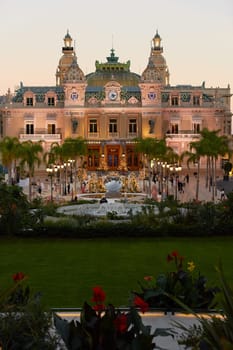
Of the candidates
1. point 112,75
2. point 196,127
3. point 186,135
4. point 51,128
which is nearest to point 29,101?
point 51,128

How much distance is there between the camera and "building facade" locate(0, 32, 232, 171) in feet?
235

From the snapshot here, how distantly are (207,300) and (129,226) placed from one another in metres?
9.82

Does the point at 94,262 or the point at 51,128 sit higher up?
the point at 51,128

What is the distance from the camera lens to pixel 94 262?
1505 cm

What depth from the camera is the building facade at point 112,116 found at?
7169 centimetres

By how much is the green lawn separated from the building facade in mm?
52400

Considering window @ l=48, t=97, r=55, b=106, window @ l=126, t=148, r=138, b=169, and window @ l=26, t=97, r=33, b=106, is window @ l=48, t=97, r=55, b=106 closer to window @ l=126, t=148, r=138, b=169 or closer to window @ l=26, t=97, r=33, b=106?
window @ l=26, t=97, r=33, b=106

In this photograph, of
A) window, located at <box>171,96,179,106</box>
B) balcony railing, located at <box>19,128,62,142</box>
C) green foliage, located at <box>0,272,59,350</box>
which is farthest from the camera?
window, located at <box>171,96,179,106</box>

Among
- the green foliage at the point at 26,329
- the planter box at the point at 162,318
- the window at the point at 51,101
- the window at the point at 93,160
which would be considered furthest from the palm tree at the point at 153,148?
the green foliage at the point at 26,329

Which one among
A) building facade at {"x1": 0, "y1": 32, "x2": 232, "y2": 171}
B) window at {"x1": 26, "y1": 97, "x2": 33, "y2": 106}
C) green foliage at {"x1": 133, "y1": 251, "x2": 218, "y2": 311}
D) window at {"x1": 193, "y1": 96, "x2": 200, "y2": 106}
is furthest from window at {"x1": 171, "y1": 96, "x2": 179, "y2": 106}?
green foliage at {"x1": 133, "y1": 251, "x2": 218, "y2": 311}

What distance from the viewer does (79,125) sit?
71.6 meters

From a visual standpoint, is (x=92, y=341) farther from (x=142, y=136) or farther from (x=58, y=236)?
(x=142, y=136)

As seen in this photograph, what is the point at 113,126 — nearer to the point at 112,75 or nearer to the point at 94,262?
the point at 112,75

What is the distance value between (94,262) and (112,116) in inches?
2296
